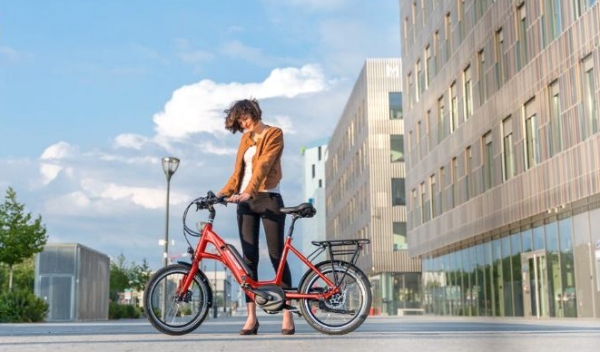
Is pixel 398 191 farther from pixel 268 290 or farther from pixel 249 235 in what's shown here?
pixel 268 290

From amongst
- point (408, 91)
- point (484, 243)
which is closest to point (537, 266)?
point (484, 243)

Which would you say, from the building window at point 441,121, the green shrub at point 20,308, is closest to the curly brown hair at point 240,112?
the green shrub at point 20,308

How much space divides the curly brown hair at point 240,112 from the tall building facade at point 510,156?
6672 millimetres

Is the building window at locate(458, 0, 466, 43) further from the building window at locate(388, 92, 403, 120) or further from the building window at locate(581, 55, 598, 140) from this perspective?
the building window at locate(388, 92, 403, 120)

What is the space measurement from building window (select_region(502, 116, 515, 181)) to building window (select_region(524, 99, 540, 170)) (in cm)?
135

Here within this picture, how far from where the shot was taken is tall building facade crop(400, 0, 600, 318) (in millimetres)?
22938

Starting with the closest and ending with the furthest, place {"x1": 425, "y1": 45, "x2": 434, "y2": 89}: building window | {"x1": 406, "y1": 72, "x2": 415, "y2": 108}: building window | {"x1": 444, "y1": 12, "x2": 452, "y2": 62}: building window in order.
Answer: {"x1": 444, "y1": 12, "x2": 452, "y2": 62}: building window < {"x1": 425, "y1": 45, "x2": 434, "y2": 89}: building window < {"x1": 406, "y1": 72, "x2": 415, "y2": 108}: building window

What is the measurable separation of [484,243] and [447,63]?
738 cm

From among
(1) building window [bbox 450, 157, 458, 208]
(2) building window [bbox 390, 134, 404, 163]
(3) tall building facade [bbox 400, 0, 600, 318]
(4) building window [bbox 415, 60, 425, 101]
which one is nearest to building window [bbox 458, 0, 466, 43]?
(3) tall building facade [bbox 400, 0, 600, 318]

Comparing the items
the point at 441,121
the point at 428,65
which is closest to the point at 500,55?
the point at 441,121

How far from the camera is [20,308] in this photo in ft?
83.5

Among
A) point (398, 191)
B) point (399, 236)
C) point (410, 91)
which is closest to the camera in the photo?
point (410, 91)

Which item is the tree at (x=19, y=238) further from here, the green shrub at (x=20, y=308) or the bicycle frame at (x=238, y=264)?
the bicycle frame at (x=238, y=264)

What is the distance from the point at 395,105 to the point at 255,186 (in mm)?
51031
